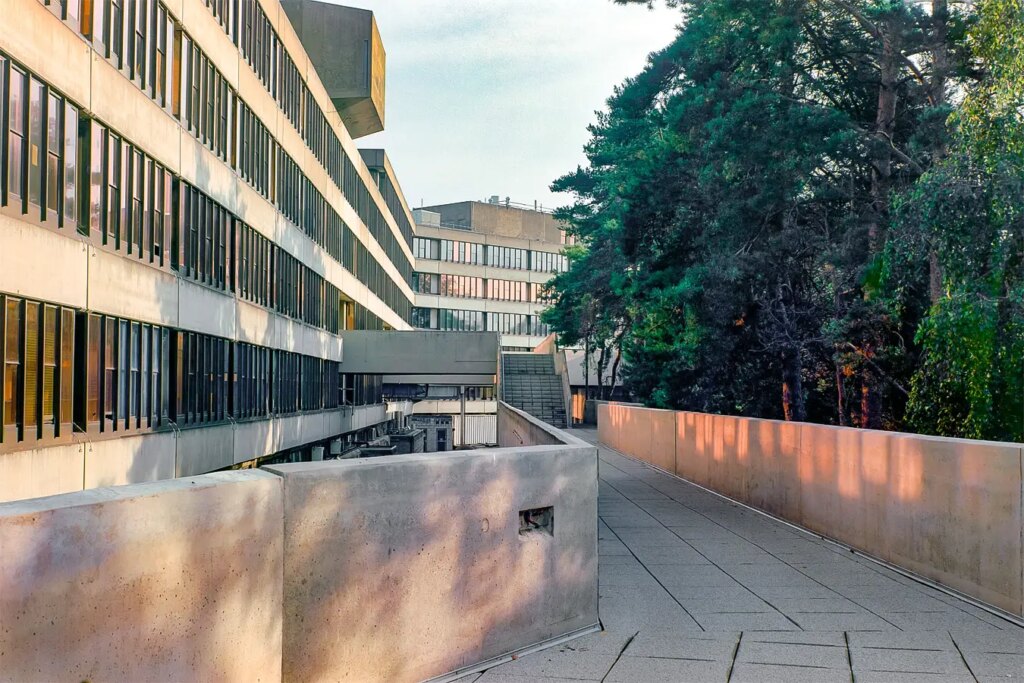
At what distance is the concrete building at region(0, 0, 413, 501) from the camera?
17.2 metres

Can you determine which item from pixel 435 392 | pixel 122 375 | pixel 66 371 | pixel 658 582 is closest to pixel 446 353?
pixel 122 375

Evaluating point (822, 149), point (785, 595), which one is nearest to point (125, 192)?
point (822, 149)

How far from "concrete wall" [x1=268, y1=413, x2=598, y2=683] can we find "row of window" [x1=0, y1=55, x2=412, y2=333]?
11.7 meters

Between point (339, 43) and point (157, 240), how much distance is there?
30723mm

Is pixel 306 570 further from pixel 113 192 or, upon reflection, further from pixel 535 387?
pixel 535 387

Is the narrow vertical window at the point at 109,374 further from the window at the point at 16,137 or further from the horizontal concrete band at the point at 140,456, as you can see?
the window at the point at 16,137

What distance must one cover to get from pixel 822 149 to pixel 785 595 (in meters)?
14.7

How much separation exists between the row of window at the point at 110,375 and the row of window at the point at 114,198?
5.11 ft

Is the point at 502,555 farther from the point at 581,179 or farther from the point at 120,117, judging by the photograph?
the point at 581,179

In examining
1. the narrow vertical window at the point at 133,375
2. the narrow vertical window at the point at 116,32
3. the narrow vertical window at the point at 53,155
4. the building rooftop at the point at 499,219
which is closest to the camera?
the narrow vertical window at the point at 53,155

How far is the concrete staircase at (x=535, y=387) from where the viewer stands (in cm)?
4994

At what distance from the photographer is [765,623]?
9.12m

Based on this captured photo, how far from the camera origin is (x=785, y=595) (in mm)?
10367

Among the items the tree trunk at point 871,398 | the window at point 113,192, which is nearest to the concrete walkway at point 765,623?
the window at point 113,192
